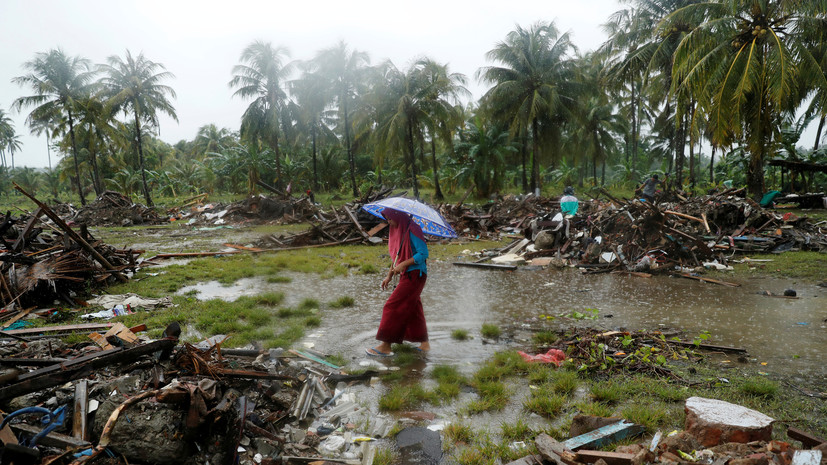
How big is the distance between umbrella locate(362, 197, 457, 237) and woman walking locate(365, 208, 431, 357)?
4.2 inches

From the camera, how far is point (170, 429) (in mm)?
2559

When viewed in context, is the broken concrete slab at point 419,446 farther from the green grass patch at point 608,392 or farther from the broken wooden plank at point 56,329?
the broken wooden plank at point 56,329

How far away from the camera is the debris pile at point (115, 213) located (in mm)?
19703

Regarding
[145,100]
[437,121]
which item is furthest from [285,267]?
[145,100]

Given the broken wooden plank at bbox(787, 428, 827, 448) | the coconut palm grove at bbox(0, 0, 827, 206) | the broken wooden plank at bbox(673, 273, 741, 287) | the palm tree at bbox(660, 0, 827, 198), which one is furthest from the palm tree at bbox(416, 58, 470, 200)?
the broken wooden plank at bbox(787, 428, 827, 448)

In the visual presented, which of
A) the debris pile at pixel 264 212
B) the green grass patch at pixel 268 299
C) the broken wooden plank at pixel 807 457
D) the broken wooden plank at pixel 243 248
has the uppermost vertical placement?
the debris pile at pixel 264 212

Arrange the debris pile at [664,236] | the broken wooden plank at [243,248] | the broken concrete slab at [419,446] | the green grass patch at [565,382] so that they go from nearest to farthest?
1. the broken concrete slab at [419,446]
2. the green grass patch at [565,382]
3. the debris pile at [664,236]
4. the broken wooden plank at [243,248]

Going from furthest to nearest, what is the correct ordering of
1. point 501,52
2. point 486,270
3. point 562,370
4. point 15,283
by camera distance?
point 501,52
point 486,270
point 15,283
point 562,370

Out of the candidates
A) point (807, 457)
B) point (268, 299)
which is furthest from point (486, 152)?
point (807, 457)

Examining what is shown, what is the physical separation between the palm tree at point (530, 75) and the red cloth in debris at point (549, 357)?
20068 mm

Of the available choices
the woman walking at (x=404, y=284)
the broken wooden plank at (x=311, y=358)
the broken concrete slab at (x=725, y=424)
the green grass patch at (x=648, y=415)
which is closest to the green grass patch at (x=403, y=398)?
the broken wooden plank at (x=311, y=358)

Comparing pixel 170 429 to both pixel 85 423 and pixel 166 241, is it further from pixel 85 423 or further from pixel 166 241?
pixel 166 241

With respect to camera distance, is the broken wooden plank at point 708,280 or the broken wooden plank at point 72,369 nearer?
the broken wooden plank at point 72,369

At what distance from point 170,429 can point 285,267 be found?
302 inches
